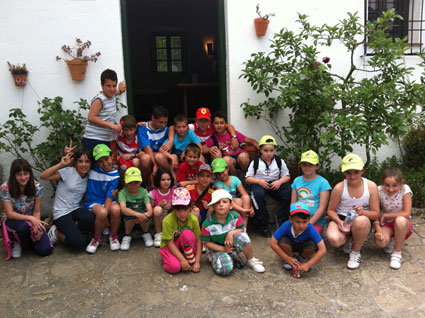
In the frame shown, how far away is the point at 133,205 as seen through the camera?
4.32m

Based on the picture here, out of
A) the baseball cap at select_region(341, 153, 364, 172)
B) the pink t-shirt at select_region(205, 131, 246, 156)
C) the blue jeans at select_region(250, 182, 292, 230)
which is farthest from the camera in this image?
the pink t-shirt at select_region(205, 131, 246, 156)

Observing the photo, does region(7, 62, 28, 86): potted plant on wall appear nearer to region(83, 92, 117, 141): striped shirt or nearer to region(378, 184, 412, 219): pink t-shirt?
region(83, 92, 117, 141): striped shirt

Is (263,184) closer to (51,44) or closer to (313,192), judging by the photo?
(313,192)

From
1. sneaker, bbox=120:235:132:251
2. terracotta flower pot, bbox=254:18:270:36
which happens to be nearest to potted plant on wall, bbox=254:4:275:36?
terracotta flower pot, bbox=254:18:270:36

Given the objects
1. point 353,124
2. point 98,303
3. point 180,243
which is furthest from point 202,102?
point 98,303

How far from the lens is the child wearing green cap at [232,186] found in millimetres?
4234

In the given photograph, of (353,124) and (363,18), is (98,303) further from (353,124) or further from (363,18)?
(363,18)

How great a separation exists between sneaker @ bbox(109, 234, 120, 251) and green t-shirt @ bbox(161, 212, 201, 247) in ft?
2.44

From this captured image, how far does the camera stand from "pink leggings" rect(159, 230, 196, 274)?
3.65 meters

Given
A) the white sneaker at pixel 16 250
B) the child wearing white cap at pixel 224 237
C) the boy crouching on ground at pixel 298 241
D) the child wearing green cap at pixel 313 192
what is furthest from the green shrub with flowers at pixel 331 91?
the white sneaker at pixel 16 250

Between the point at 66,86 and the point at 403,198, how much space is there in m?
4.21

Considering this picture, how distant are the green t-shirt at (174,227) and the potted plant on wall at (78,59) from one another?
243 cm

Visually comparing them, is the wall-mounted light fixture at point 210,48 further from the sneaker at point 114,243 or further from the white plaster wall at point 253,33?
the sneaker at point 114,243

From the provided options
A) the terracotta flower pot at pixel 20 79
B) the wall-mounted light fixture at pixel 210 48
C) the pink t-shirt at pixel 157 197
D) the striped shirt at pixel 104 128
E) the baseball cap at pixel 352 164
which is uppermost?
the wall-mounted light fixture at pixel 210 48
